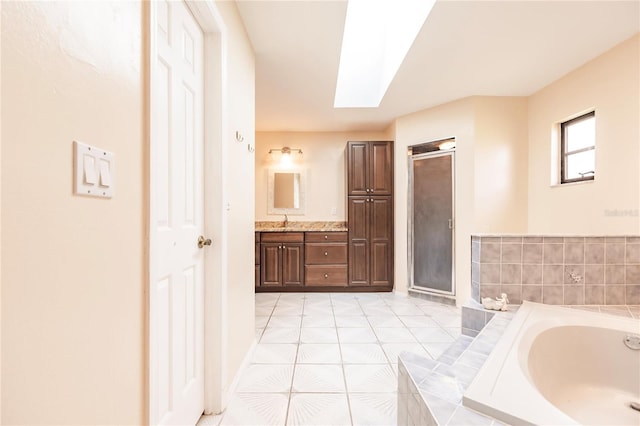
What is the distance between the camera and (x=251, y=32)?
77.0 inches

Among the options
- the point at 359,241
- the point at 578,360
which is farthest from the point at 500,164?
the point at 578,360

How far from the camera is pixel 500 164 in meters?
3.01

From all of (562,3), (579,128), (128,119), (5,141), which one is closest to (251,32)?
(128,119)

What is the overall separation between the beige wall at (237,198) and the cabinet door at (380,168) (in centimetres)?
208

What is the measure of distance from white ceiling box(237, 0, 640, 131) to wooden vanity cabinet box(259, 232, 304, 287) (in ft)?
5.59

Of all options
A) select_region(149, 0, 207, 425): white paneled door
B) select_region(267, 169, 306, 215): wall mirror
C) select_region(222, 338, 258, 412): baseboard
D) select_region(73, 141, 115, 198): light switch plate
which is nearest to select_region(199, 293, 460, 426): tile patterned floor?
select_region(222, 338, 258, 412): baseboard

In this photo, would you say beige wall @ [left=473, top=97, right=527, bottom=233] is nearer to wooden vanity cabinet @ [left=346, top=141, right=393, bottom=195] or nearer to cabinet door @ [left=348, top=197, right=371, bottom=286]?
wooden vanity cabinet @ [left=346, top=141, right=393, bottom=195]

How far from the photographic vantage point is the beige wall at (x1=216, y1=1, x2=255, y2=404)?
1.53 m

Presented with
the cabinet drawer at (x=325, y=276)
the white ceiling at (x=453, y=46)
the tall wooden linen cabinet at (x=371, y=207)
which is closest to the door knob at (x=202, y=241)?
the white ceiling at (x=453, y=46)

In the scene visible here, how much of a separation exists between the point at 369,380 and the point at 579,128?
298cm

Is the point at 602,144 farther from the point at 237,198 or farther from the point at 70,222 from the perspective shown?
the point at 70,222

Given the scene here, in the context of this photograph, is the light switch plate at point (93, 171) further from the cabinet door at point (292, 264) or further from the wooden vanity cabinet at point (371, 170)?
the wooden vanity cabinet at point (371, 170)

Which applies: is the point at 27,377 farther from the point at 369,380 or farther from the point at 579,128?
the point at 579,128

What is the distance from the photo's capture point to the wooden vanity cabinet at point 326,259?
3666 mm
